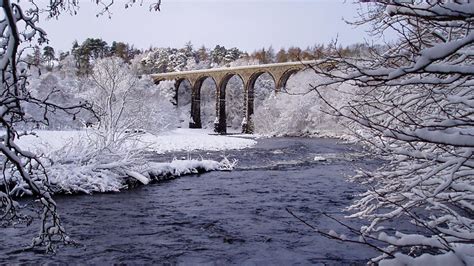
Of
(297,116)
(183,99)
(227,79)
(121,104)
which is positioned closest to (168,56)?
(183,99)

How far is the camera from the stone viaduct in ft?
145

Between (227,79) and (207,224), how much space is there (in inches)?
1706

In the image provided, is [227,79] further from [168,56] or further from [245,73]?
[168,56]

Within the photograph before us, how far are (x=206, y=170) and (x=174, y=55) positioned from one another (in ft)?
208

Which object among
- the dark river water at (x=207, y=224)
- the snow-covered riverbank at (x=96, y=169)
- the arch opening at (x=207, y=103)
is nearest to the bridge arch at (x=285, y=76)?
the arch opening at (x=207, y=103)

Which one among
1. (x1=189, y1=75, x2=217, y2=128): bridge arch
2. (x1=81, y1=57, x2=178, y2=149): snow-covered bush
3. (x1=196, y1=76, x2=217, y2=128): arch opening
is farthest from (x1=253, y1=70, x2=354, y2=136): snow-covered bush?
(x1=196, y1=76, x2=217, y2=128): arch opening

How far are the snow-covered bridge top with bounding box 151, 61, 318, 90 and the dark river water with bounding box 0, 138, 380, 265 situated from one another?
2596 cm

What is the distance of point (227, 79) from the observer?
5106 cm

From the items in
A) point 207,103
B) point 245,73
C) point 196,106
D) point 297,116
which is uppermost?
point 245,73

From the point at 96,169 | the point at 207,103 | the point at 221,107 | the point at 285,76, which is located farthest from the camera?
the point at 207,103

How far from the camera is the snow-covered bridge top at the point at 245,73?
43812 mm

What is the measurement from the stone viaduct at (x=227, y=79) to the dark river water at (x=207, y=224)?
2596 cm

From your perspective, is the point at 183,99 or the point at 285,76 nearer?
the point at 285,76

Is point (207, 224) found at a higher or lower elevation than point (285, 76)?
lower
